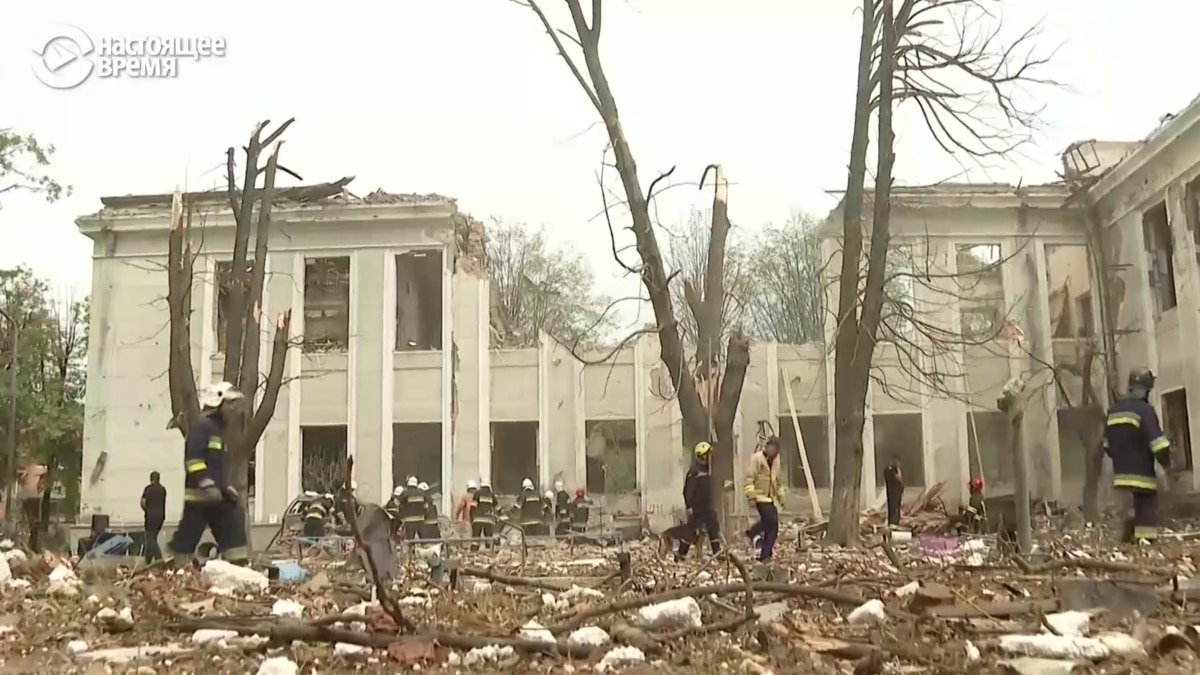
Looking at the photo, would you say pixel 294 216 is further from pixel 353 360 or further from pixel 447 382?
pixel 447 382

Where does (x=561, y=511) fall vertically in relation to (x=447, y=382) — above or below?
below

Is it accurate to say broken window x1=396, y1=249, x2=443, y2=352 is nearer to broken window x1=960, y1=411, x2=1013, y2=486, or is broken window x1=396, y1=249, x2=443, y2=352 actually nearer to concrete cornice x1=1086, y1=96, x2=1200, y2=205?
broken window x1=960, y1=411, x2=1013, y2=486

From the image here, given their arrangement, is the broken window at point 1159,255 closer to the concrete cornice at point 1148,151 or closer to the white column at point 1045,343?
the concrete cornice at point 1148,151

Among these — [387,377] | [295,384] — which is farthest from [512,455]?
[295,384]

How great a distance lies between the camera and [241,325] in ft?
56.2

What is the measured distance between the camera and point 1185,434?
2294 centimetres

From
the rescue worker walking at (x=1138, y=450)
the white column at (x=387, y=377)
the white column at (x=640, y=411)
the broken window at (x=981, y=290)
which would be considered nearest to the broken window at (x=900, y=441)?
the broken window at (x=981, y=290)

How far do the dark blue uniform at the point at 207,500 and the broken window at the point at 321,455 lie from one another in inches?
620

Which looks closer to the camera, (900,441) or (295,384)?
(295,384)

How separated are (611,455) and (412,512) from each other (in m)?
9.02

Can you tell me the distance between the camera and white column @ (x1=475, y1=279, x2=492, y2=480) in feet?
85.9

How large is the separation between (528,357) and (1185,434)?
1467cm

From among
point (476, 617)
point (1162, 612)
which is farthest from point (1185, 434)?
point (476, 617)

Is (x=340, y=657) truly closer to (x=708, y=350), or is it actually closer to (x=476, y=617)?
(x=476, y=617)
